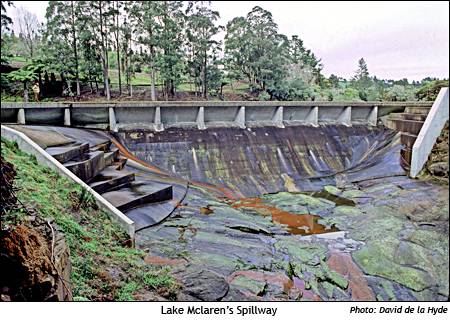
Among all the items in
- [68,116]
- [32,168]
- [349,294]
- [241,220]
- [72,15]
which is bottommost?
[349,294]

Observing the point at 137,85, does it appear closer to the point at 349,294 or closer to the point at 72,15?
the point at 72,15

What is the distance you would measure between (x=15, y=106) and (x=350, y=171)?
9041 millimetres

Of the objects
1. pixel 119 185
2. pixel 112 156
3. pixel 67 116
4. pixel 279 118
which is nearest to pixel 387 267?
pixel 119 185

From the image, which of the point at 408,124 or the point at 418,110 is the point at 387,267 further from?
the point at 418,110

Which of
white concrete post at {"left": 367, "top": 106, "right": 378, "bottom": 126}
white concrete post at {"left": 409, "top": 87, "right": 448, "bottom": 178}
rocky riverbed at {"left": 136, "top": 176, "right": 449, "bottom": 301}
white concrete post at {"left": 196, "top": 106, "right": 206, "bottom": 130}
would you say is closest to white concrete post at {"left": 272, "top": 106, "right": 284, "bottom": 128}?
white concrete post at {"left": 196, "top": 106, "right": 206, "bottom": 130}

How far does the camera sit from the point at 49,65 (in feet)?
36.5

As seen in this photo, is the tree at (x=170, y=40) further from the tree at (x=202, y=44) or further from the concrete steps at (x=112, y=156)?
the concrete steps at (x=112, y=156)

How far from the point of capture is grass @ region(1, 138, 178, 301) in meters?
3.06

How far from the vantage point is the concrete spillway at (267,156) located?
29.8ft

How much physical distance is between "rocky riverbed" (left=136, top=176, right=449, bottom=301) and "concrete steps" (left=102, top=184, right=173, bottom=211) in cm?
44

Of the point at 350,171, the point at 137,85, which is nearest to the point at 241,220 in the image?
the point at 350,171

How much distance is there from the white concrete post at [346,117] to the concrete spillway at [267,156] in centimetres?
72

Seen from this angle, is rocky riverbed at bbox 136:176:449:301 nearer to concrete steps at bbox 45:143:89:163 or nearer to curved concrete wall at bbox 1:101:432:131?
concrete steps at bbox 45:143:89:163

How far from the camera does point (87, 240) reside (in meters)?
3.92
